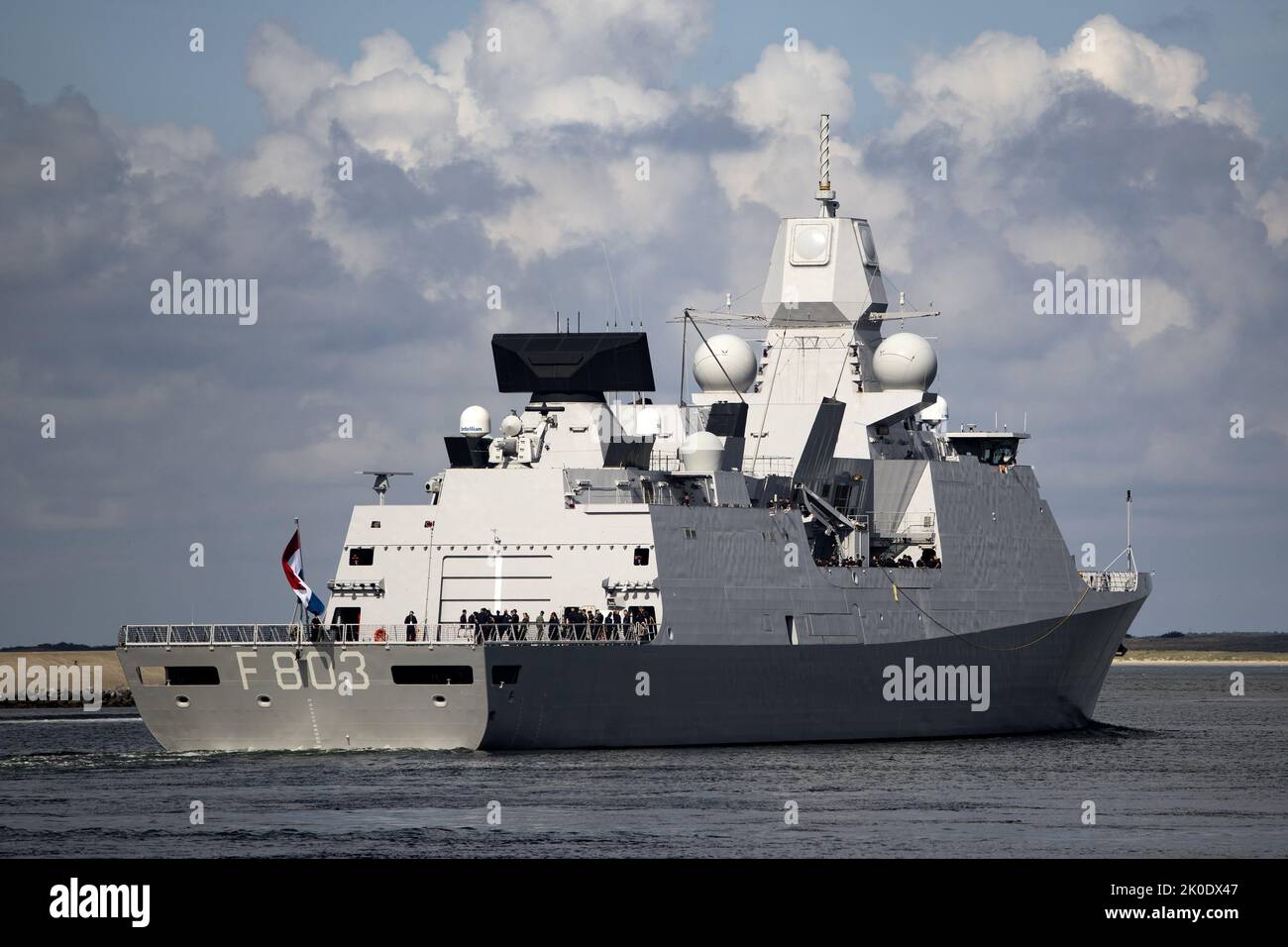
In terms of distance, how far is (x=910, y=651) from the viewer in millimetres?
41625

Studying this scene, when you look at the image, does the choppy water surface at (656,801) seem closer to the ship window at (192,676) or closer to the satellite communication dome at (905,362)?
the ship window at (192,676)

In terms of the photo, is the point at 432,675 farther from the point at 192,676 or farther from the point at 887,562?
the point at 887,562

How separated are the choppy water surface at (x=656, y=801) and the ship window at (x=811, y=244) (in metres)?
11.9

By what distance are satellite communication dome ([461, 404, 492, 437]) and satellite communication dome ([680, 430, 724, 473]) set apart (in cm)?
392

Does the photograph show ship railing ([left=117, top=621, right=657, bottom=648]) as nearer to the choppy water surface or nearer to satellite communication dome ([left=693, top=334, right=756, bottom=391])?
the choppy water surface

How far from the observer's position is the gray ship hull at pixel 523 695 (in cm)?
3441

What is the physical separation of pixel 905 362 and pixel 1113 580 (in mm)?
7611

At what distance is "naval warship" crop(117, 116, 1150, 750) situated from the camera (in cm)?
3519

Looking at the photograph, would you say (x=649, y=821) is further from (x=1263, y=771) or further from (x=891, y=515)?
(x=891, y=515)

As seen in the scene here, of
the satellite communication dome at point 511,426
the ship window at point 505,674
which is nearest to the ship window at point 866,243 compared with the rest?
the satellite communication dome at point 511,426

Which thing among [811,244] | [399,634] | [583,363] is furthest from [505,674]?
[811,244]

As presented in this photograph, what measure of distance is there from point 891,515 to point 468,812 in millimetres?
18403
